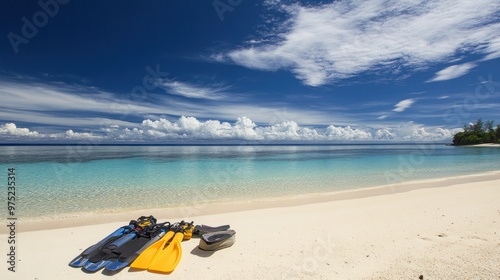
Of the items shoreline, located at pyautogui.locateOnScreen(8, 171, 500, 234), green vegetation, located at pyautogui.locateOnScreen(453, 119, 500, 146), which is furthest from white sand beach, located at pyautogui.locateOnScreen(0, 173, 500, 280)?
green vegetation, located at pyautogui.locateOnScreen(453, 119, 500, 146)

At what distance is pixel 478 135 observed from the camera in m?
122

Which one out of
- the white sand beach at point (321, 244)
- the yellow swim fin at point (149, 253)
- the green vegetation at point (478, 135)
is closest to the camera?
the white sand beach at point (321, 244)

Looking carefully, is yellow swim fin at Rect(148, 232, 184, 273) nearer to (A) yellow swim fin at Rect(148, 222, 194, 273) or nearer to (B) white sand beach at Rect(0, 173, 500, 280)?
(A) yellow swim fin at Rect(148, 222, 194, 273)

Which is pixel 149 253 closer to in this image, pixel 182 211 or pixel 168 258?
pixel 168 258

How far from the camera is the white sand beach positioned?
512 cm

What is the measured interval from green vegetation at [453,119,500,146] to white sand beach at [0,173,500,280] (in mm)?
145548

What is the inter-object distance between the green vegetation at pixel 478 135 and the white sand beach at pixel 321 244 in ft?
478

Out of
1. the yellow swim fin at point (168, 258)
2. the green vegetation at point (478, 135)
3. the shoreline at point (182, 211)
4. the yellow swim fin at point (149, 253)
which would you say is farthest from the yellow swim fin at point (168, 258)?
the green vegetation at point (478, 135)

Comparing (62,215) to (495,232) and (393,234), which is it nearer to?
(393,234)

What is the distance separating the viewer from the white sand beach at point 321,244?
5117 millimetres

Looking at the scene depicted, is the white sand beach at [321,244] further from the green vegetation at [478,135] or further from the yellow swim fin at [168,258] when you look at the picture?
the green vegetation at [478,135]

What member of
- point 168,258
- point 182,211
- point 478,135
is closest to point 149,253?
point 168,258

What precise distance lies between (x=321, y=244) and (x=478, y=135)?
160m

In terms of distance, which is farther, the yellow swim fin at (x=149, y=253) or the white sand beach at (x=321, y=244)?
the yellow swim fin at (x=149, y=253)
